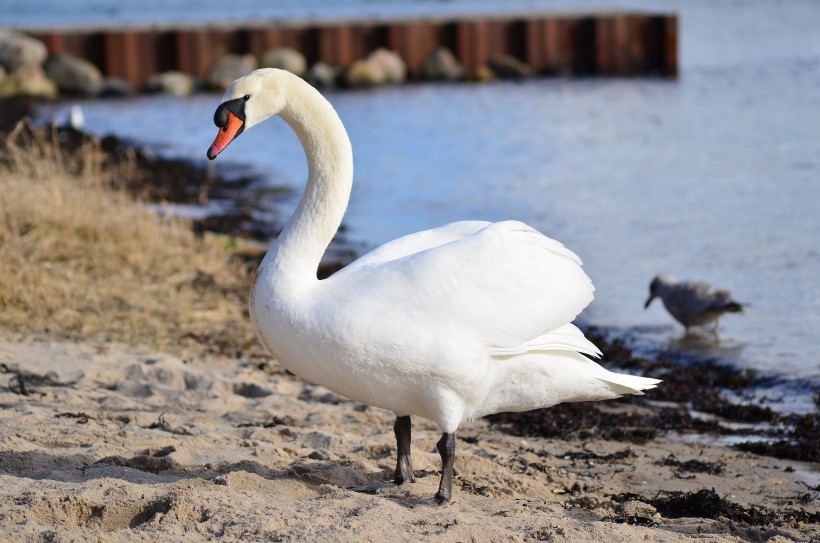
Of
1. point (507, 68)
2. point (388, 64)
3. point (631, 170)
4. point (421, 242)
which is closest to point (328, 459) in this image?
point (421, 242)

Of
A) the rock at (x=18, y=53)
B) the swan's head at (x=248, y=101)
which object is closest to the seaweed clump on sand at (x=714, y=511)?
the swan's head at (x=248, y=101)

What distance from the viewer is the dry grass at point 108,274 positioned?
25.7 ft

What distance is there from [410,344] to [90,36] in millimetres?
30420

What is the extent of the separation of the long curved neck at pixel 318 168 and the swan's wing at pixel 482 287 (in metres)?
0.24

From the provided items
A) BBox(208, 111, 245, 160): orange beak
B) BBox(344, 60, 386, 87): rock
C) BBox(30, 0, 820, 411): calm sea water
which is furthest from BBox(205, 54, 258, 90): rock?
BBox(208, 111, 245, 160): orange beak

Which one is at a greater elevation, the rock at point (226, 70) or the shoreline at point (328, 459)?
the shoreline at point (328, 459)

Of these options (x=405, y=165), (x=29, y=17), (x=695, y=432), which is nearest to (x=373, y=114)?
(x=405, y=165)

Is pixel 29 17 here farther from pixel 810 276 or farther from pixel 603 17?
pixel 810 276

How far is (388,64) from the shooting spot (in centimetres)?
3294

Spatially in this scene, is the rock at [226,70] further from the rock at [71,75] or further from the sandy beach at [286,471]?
the sandy beach at [286,471]

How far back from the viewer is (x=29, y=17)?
5762 centimetres

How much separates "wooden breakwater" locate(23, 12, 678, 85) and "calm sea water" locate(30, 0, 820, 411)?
66.0 inches

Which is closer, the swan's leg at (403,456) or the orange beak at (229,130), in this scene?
the orange beak at (229,130)

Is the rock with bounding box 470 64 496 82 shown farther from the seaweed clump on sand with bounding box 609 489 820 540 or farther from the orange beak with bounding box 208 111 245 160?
the orange beak with bounding box 208 111 245 160
